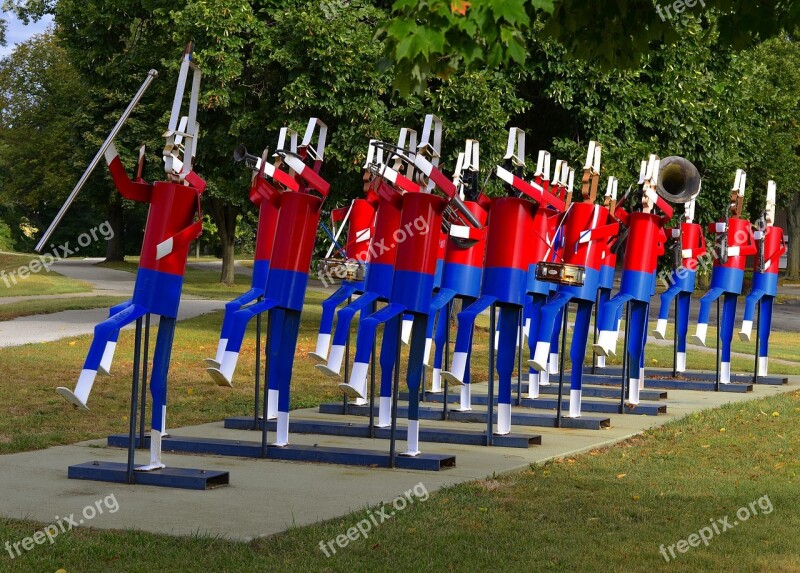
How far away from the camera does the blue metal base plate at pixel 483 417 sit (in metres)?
11.8

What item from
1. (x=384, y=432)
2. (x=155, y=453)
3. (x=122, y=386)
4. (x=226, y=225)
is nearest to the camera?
(x=155, y=453)

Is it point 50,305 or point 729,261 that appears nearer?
point 729,261

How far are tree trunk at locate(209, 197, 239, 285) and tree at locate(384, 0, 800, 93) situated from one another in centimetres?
2992

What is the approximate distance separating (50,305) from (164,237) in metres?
19.8

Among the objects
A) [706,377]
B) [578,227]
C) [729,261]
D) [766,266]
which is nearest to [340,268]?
[578,227]

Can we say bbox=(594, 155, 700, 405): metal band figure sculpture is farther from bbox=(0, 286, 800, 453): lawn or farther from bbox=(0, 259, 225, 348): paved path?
bbox=(0, 259, 225, 348): paved path

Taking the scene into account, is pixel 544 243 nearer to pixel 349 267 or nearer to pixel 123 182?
pixel 349 267

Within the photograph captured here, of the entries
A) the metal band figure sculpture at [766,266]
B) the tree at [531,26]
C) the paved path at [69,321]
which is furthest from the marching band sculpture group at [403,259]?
the paved path at [69,321]

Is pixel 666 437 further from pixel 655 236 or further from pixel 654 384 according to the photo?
pixel 654 384

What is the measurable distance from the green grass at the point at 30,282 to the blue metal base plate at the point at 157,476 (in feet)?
79.1

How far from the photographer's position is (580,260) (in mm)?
11992

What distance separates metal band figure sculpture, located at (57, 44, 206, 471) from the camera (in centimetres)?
812

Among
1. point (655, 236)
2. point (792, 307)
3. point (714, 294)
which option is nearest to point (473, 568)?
point (655, 236)

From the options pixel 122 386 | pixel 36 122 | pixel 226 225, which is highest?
pixel 36 122
